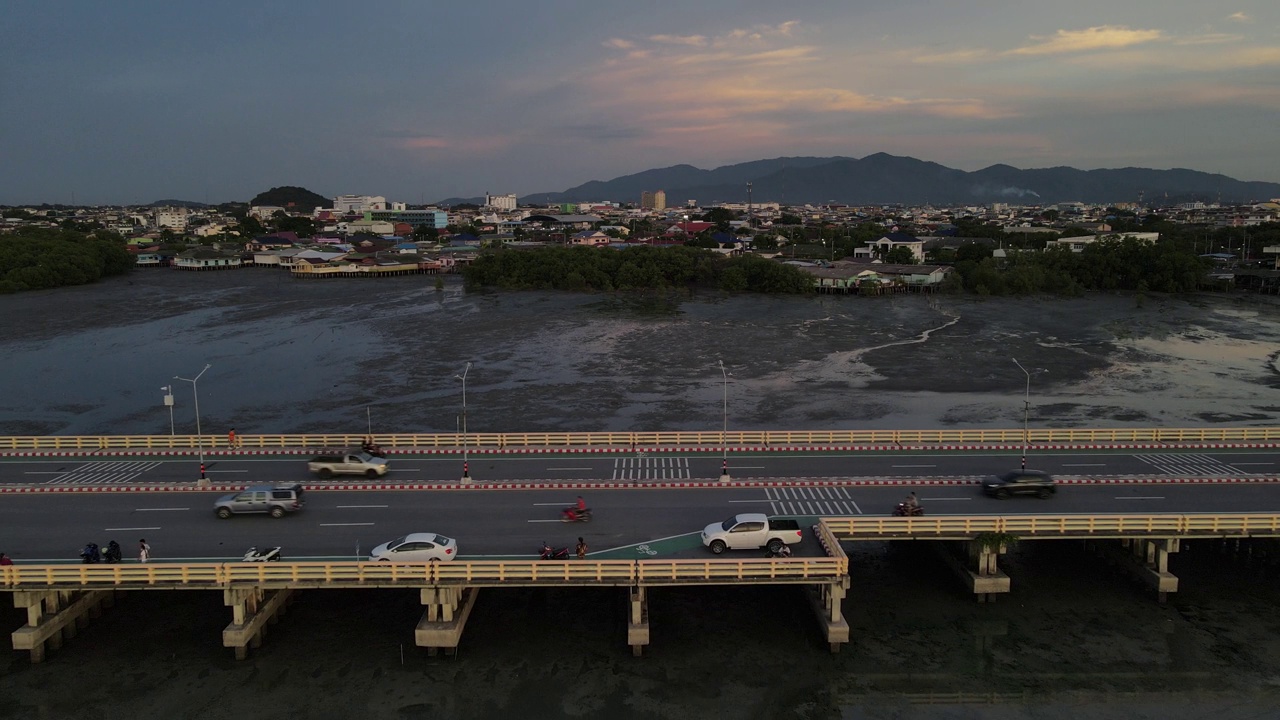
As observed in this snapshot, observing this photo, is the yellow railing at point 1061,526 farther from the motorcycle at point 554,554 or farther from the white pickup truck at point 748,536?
the motorcycle at point 554,554

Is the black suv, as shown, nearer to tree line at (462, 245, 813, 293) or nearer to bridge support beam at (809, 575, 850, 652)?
bridge support beam at (809, 575, 850, 652)

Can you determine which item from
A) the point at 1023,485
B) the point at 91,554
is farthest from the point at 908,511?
the point at 91,554

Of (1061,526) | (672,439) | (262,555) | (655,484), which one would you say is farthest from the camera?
(672,439)

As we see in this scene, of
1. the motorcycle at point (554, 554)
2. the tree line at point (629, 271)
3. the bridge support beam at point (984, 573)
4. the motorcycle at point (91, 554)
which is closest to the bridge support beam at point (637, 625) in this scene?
the motorcycle at point (554, 554)

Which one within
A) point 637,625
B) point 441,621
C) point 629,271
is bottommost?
point 637,625

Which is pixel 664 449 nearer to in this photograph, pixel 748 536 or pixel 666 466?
pixel 666 466

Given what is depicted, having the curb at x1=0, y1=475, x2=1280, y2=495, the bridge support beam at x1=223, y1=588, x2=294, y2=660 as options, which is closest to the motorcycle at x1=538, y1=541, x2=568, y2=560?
the curb at x1=0, y1=475, x2=1280, y2=495
